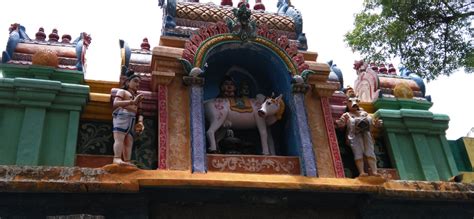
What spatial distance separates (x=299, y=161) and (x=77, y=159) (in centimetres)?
290

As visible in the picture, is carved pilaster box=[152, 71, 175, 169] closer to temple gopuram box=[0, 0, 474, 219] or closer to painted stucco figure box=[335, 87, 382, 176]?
temple gopuram box=[0, 0, 474, 219]

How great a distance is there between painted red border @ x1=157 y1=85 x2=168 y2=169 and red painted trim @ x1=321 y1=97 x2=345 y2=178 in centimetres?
232

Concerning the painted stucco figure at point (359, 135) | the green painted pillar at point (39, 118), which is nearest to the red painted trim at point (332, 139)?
the painted stucco figure at point (359, 135)

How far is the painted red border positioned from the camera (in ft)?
20.5

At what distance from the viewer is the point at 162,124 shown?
21.6 feet

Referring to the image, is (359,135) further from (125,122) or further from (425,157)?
(125,122)

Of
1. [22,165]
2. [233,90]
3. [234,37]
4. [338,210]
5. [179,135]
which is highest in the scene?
[234,37]

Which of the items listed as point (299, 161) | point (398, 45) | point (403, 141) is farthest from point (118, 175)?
point (398, 45)

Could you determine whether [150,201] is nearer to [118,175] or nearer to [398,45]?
[118,175]

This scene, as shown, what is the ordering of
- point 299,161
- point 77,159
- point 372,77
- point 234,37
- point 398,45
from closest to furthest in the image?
point 77,159 → point 299,161 → point 234,37 → point 372,77 → point 398,45

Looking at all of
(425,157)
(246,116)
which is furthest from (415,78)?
(246,116)

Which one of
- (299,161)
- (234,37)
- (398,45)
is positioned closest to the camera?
(299,161)

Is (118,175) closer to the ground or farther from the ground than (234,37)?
closer to the ground

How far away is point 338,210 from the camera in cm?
653
